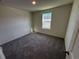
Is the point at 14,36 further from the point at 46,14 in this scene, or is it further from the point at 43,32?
the point at 46,14

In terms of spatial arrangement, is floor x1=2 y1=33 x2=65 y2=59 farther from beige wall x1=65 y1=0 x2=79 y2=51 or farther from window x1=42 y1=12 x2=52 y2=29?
window x1=42 y1=12 x2=52 y2=29

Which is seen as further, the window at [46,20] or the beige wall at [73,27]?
the window at [46,20]

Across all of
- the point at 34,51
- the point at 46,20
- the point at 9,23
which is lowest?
the point at 34,51

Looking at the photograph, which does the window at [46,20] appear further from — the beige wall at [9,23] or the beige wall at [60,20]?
the beige wall at [9,23]

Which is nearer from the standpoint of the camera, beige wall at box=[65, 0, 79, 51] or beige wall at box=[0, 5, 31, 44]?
beige wall at box=[65, 0, 79, 51]

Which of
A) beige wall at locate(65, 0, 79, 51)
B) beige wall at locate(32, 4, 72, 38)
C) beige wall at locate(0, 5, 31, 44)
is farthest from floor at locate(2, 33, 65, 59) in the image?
beige wall at locate(32, 4, 72, 38)

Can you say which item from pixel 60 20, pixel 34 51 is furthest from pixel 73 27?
pixel 60 20

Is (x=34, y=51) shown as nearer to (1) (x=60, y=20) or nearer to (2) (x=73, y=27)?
(2) (x=73, y=27)

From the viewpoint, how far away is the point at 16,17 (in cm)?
445

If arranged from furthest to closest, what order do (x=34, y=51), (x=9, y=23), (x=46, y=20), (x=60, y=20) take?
1. (x=46, y=20)
2. (x=60, y=20)
3. (x=9, y=23)
4. (x=34, y=51)

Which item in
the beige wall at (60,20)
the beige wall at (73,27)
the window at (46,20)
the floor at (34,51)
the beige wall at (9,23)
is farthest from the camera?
the window at (46,20)

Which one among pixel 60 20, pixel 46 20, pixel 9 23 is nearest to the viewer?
pixel 9 23

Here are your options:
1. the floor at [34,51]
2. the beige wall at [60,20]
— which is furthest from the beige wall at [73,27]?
the beige wall at [60,20]

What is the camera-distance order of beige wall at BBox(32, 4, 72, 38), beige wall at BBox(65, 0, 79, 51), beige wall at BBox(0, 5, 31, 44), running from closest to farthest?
1. beige wall at BBox(65, 0, 79, 51)
2. beige wall at BBox(0, 5, 31, 44)
3. beige wall at BBox(32, 4, 72, 38)
